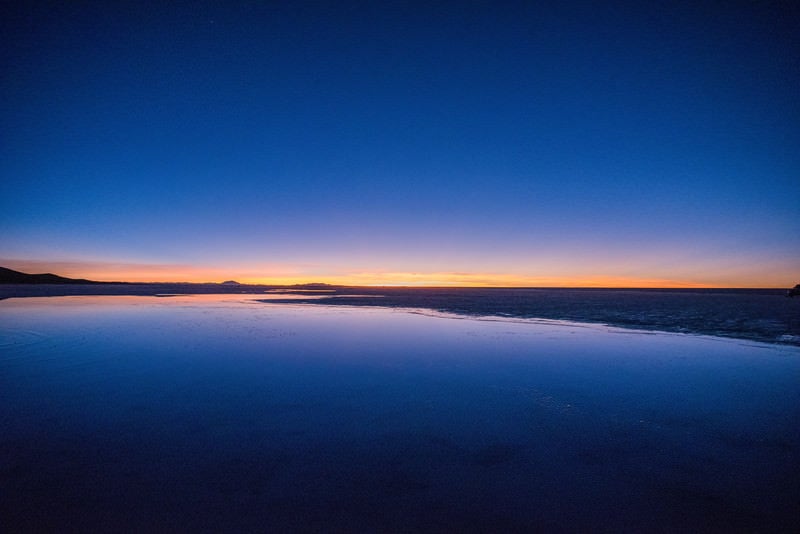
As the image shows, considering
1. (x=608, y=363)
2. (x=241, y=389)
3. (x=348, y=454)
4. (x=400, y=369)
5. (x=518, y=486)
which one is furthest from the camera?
(x=608, y=363)

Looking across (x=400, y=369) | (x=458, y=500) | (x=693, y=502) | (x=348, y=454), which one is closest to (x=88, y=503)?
(x=348, y=454)

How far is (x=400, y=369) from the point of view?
31.4ft

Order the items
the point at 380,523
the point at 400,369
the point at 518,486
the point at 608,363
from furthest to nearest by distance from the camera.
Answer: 1. the point at 608,363
2. the point at 400,369
3. the point at 518,486
4. the point at 380,523

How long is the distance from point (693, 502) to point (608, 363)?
22.9ft

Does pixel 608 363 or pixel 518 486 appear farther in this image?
pixel 608 363

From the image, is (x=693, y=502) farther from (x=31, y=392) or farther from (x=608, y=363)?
(x=31, y=392)

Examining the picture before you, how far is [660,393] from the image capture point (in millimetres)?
7699

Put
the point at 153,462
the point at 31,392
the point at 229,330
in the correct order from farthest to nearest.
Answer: the point at 229,330 < the point at 31,392 < the point at 153,462

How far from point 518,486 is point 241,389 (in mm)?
5635

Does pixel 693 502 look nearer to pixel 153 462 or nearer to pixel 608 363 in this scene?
pixel 153 462

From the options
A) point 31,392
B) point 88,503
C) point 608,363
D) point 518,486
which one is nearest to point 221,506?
point 88,503

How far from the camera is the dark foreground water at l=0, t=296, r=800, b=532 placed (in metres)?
3.60

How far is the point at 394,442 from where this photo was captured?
5211 millimetres

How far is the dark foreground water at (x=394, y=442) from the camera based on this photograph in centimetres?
360
